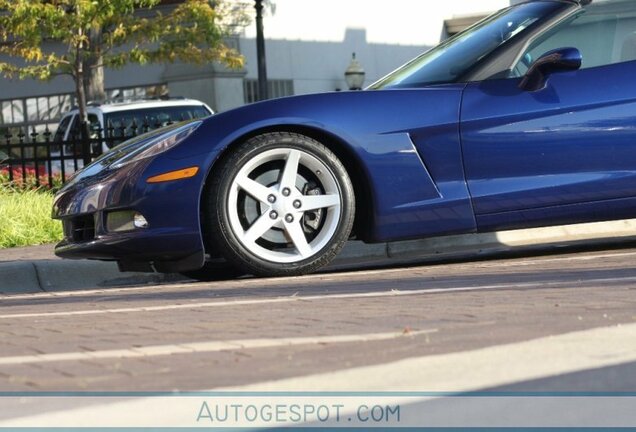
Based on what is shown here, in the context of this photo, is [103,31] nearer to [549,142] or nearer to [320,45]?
[320,45]

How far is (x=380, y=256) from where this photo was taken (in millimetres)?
8062

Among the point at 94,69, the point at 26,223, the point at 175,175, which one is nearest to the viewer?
the point at 175,175

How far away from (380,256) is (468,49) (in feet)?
5.07

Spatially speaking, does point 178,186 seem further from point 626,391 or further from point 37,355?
point 626,391

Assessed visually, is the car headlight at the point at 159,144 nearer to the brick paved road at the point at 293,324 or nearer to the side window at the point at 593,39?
the brick paved road at the point at 293,324

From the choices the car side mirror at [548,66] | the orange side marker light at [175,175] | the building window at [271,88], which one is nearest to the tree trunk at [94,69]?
the building window at [271,88]

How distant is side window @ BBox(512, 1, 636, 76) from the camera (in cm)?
688

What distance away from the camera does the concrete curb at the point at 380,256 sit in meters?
7.92

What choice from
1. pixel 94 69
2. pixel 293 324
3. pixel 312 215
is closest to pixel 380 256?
pixel 312 215

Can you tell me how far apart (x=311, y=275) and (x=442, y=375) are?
322cm

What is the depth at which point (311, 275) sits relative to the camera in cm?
672

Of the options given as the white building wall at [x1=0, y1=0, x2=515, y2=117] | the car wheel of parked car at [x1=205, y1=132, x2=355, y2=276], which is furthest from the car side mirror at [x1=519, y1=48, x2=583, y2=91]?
the white building wall at [x1=0, y1=0, x2=515, y2=117]

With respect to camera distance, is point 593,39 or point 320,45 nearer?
point 593,39

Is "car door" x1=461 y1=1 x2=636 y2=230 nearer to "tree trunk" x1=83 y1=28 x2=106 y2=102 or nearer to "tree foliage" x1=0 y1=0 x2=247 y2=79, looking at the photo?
"tree foliage" x1=0 y1=0 x2=247 y2=79
